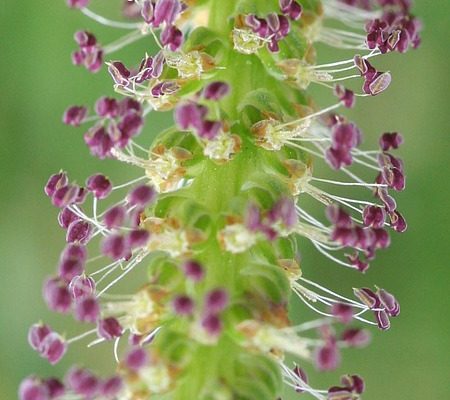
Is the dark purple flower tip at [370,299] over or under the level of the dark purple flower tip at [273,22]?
under

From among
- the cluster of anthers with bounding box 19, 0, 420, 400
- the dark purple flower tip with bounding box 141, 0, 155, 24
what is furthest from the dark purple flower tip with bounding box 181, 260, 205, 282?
the dark purple flower tip with bounding box 141, 0, 155, 24

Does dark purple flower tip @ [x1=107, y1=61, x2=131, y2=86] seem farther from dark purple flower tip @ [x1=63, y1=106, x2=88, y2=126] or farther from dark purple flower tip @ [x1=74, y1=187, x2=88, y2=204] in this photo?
dark purple flower tip @ [x1=74, y1=187, x2=88, y2=204]

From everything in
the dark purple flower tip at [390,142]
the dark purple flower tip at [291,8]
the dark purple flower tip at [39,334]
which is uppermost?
the dark purple flower tip at [291,8]

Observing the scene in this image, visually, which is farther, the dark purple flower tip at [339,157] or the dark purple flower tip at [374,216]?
the dark purple flower tip at [374,216]

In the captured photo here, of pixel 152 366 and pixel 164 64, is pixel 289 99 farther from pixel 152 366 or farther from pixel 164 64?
pixel 152 366

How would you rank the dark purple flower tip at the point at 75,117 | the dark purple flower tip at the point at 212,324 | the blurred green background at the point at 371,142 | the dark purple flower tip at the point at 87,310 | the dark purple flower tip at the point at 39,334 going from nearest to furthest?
the dark purple flower tip at the point at 212,324
the dark purple flower tip at the point at 87,310
the dark purple flower tip at the point at 39,334
the dark purple flower tip at the point at 75,117
the blurred green background at the point at 371,142

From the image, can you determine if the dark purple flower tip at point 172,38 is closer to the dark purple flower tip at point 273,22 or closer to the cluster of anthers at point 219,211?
the cluster of anthers at point 219,211

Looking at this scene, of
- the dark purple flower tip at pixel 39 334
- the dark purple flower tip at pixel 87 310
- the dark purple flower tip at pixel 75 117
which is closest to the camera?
the dark purple flower tip at pixel 87 310

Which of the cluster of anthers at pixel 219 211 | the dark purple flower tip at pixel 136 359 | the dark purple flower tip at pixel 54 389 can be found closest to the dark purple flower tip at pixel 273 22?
the cluster of anthers at pixel 219 211
